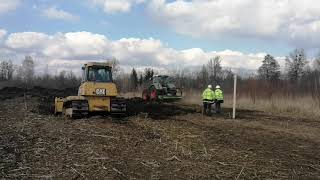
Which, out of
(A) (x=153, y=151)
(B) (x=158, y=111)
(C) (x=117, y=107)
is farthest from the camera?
(B) (x=158, y=111)

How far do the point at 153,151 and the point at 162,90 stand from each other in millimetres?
24296

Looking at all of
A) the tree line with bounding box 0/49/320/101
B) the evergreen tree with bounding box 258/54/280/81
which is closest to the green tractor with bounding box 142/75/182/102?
the tree line with bounding box 0/49/320/101

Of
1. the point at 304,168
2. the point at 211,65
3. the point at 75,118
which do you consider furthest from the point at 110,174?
the point at 211,65

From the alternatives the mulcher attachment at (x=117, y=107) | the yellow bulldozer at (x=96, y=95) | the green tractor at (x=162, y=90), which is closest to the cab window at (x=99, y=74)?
the yellow bulldozer at (x=96, y=95)

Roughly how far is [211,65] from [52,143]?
256ft

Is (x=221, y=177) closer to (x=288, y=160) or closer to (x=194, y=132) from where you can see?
(x=288, y=160)

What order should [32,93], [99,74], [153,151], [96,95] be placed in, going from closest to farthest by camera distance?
[153,151]
[96,95]
[99,74]
[32,93]

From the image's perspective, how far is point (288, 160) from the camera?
37.0 ft

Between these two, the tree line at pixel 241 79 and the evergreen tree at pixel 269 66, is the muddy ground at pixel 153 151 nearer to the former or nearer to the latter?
the tree line at pixel 241 79

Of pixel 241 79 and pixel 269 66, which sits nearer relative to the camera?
Answer: pixel 241 79

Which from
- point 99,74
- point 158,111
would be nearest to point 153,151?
point 99,74

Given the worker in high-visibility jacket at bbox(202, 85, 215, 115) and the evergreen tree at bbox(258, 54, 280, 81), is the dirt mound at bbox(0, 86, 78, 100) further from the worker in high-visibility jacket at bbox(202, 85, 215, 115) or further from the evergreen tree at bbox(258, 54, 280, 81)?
the evergreen tree at bbox(258, 54, 280, 81)

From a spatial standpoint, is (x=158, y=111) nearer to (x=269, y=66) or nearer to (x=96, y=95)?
(x=96, y=95)

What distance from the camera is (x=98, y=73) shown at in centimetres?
2081
